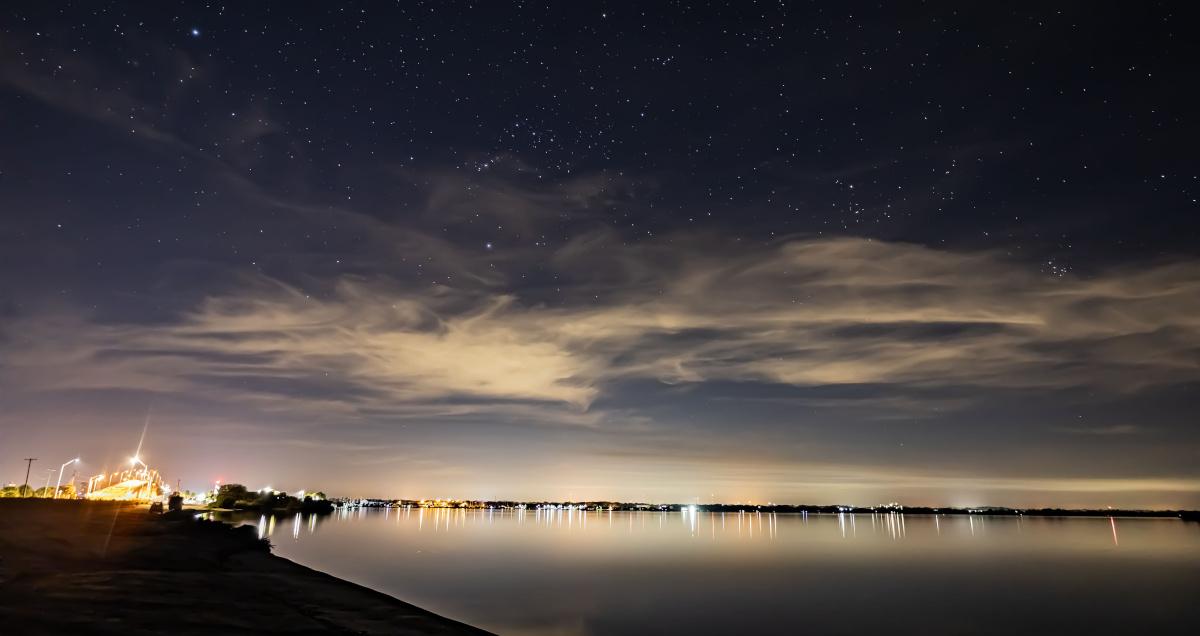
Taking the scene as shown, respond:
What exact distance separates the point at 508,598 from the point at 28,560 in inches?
1014

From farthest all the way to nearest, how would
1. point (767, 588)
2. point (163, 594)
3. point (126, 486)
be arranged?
point (126, 486), point (767, 588), point (163, 594)

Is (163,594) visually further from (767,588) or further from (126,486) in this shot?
(126,486)

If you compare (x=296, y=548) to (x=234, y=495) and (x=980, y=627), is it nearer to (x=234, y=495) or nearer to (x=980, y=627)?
(x=980, y=627)

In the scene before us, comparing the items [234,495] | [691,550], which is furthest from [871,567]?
[234,495]

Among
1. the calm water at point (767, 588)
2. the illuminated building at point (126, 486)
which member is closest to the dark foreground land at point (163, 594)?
the calm water at point (767, 588)

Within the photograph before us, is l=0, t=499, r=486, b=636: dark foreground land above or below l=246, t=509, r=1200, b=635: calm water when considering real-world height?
above

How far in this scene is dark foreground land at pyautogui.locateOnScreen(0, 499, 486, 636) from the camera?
1505 cm

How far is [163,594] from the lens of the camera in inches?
753

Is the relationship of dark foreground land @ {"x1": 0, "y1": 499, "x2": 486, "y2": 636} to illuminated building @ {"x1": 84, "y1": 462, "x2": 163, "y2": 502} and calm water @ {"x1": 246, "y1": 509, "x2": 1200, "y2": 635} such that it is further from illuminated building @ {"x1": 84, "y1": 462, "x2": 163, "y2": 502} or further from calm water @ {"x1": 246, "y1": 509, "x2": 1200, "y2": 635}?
illuminated building @ {"x1": 84, "y1": 462, "x2": 163, "y2": 502}

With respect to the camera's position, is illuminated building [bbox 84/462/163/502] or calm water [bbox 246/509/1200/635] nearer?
calm water [bbox 246/509/1200/635]

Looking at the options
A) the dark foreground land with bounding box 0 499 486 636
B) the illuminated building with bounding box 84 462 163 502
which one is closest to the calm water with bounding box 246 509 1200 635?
the dark foreground land with bounding box 0 499 486 636

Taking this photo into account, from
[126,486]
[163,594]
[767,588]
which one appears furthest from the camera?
[126,486]

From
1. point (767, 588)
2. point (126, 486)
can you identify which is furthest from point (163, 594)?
point (126, 486)

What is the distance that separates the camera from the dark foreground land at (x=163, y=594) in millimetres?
15055
